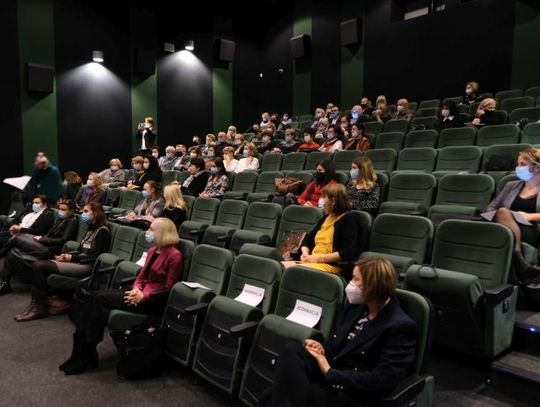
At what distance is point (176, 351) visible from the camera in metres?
2.58

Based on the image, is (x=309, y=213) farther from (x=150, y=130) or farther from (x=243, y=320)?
(x=150, y=130)

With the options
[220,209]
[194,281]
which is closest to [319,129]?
[220,209]

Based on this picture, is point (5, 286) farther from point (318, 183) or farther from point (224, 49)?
point (224, 49)

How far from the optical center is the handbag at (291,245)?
3.22m

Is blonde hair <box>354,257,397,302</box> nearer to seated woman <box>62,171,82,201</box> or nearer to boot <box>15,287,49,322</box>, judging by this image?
boot <box>15,287,49,322</box>

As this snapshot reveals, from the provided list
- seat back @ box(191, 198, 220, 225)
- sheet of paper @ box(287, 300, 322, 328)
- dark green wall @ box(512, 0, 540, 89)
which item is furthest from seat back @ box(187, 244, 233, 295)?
dark green wall @ box(512, 0, 540, 89)

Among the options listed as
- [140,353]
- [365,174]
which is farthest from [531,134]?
[140,353]

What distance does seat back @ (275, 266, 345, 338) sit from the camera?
2.06m

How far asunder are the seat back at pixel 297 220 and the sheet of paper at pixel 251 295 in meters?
0.95

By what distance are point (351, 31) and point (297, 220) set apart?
738 cm

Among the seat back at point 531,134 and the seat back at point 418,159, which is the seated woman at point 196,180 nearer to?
the seat back at point 418,159

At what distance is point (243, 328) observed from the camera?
82.8 inches

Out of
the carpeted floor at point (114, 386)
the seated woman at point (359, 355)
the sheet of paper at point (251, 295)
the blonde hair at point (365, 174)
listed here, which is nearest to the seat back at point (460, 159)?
the blonde hair at point (365, 174)

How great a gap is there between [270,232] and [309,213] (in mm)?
422
